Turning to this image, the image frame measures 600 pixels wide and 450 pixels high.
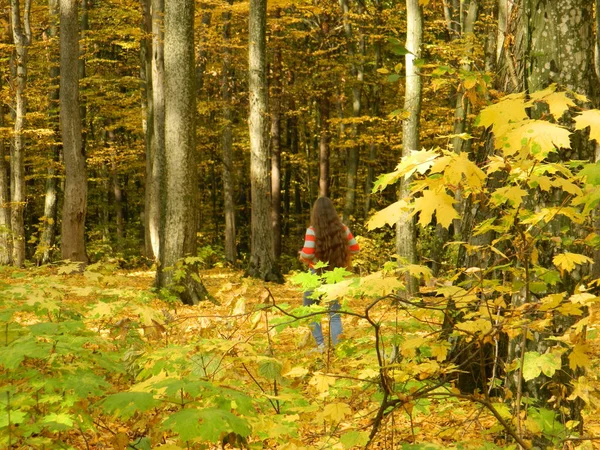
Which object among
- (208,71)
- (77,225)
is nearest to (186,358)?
(77,225)

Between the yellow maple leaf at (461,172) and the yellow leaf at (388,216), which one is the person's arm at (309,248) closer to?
the yellow leaf at (388,216)

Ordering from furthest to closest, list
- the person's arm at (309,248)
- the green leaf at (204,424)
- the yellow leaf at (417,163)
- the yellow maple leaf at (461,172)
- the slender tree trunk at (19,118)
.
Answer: the slender tree trunk at (19,118) → the person's arm at (309,248) → the yellow leaf at (417,163) → the yellow maple leaf at (461,172) → the green leaf at (204,424)

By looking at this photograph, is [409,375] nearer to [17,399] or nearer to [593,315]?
[593,315]

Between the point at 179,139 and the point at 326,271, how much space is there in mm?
5975

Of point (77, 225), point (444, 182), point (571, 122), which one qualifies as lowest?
point (77, 225)

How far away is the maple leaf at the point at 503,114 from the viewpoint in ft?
7.58

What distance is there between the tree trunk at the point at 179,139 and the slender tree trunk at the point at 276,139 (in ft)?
32.2

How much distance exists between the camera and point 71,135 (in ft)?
42.9

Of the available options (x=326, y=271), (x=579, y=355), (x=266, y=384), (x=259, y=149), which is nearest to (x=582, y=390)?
(x=579, y=355)

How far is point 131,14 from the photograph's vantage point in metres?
16.7

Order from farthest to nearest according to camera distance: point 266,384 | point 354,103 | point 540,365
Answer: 1. point 354,103
2. point 266,384
3. point 540,365

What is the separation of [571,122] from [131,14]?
16.0 metres

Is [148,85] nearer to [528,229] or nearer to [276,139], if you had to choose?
[276,139]

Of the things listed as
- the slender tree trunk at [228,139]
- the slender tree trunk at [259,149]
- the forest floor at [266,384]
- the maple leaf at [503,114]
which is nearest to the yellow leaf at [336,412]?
the forest floor at [266,384]
